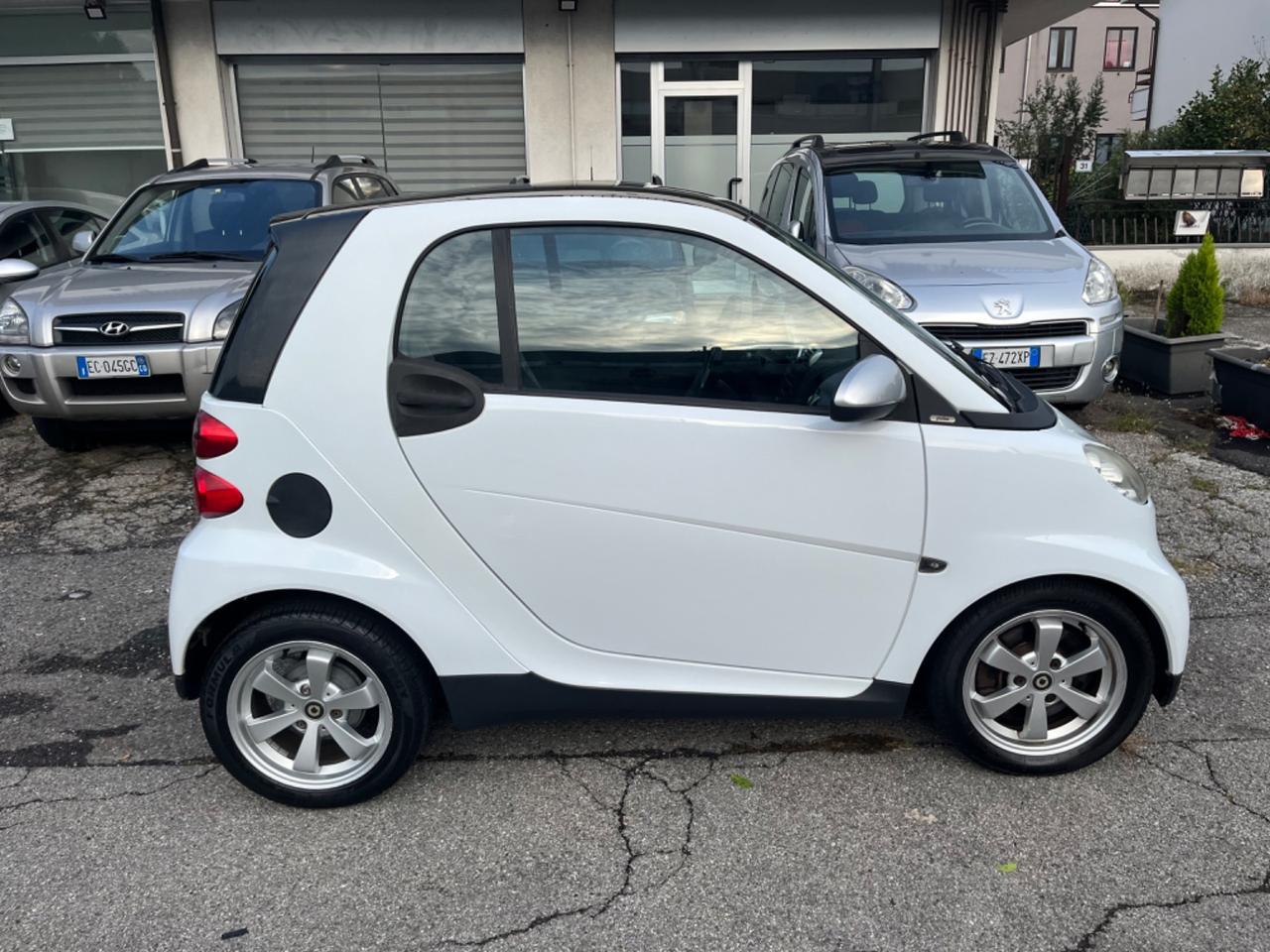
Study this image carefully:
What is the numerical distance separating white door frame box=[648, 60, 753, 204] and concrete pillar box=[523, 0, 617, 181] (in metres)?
0.49

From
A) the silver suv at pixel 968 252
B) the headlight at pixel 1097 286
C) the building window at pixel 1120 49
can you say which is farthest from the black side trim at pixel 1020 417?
the building window at pixel 1120 49

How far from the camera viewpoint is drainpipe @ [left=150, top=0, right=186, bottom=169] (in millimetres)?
11391

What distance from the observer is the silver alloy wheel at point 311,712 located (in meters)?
3.01

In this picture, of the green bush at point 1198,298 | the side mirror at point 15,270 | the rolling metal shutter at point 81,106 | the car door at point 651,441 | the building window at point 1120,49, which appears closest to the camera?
the car door at point 651,441

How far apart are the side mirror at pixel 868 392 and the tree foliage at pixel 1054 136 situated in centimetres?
1191

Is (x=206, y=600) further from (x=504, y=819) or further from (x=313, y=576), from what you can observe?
(x=504, y=819)

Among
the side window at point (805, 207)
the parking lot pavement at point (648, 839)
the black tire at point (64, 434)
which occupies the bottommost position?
the parking lot pavement at point (648, 839)

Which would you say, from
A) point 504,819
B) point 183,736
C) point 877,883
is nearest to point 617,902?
point 504,819

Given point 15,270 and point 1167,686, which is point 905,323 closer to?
point 1167,686

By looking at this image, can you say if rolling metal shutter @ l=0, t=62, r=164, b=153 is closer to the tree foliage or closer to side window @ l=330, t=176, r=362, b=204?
side window @ l=330, t=176, r=362, b=204

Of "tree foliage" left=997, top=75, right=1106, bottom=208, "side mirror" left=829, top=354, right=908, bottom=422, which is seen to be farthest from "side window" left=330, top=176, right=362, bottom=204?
"tree foliage" left=997, top=75, right=1106, bottom=208

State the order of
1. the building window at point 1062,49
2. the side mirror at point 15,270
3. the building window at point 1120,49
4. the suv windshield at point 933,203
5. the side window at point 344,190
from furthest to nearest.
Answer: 1. the building window at point 1120,49
2. the building window at point 1062,49
3. the side window at point 344,190
4. the suv windshield at point 933,203
5. the side mirror at point 15,270

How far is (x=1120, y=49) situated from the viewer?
3966 cm

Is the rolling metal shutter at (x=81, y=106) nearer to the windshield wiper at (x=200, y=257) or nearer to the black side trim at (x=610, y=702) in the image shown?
the windshield wiper at (x=200, y=257)
